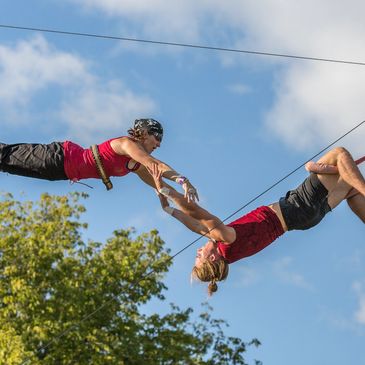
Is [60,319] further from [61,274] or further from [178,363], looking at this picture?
[178,363]

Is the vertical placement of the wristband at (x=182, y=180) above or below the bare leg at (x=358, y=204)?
above

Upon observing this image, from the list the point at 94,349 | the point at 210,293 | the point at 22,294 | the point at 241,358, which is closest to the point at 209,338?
the point at 241,358

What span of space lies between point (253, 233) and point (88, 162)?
1668 millimetres

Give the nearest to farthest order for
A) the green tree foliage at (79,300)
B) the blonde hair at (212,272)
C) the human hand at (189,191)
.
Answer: the human hand at (189,191), the blonde hair at (212,272), the green tree foliage at (79,300)

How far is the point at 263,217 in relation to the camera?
33.4 feet

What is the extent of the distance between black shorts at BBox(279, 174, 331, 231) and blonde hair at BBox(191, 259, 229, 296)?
726 millimetres

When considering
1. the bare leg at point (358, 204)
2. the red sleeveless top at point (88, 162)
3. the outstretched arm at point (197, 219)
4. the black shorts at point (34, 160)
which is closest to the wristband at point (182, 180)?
the outstretched arm at point (197, 219)

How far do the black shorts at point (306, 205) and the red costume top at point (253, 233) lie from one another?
0.13 meters

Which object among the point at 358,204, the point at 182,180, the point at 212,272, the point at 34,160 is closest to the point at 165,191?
the point at 182,180

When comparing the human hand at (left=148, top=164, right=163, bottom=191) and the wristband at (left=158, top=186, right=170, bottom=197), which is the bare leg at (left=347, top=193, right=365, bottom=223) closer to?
the wristband at (left=158, top=186, right=170, bottom=197)

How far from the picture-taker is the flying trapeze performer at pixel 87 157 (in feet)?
32.4

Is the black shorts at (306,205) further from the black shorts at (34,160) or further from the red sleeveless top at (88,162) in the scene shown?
the black shorts at (34,160)

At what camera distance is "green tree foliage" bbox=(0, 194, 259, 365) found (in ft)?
88.1

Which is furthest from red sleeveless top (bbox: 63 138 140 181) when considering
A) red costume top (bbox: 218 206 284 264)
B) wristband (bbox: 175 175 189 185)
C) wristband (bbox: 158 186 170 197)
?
red costume top (bbox: 218 206 284 264)
